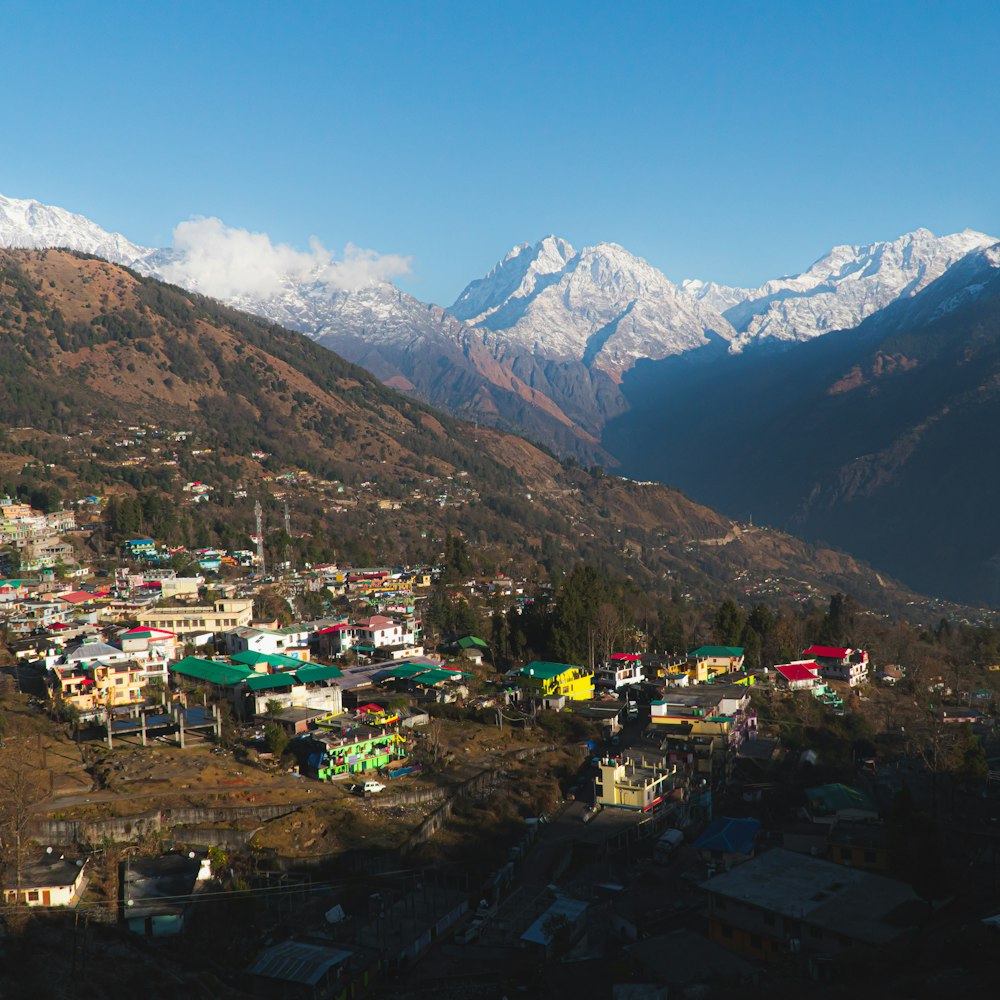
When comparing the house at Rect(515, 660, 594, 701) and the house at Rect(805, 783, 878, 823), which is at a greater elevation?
the house at Rect(515, 660, 594, 701)

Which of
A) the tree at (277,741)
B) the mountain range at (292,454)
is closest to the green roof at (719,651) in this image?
the mountain range at (292,454)

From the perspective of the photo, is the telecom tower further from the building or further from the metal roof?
the metal roof

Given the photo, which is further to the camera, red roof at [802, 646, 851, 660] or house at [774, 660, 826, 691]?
red roof at [802, 646, 851, 660]

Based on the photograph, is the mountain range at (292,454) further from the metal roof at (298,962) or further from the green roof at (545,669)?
the metal roof at (298,962)

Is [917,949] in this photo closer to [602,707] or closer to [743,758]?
[743,758]

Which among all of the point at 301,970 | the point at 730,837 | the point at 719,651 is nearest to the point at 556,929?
the point at 301,970

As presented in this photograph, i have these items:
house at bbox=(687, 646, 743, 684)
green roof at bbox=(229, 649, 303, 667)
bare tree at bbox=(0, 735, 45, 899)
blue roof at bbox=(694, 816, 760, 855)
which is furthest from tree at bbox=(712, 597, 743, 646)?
bare tree at bbox=(0, 735, 45, 899)
